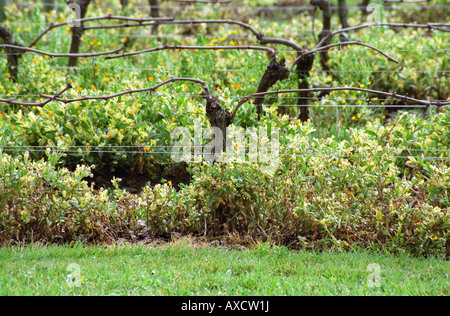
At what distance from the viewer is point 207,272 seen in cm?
323

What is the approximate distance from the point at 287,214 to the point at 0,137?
8.82ft

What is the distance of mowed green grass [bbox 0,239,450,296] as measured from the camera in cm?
297

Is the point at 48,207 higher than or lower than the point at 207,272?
higher

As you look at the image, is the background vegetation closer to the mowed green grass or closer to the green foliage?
the green foliage

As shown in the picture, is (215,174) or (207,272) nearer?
(207,272)

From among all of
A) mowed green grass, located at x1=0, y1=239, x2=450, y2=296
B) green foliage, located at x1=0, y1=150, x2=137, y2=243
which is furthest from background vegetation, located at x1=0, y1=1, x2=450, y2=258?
mowed green grass, located at x1=0, y1=239, x2=450, y2=296

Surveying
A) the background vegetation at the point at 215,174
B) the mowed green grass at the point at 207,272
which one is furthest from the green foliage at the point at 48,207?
the mowed green grass at the point at 207,272

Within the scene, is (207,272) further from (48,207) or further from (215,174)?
(48,207)

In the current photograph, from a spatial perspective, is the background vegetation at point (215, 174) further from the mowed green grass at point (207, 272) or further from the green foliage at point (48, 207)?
the mowed green grass at point (207, 272)

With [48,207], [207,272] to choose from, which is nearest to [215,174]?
[207,272]

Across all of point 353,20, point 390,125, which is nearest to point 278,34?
point 353,20

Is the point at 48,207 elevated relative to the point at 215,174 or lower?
lower

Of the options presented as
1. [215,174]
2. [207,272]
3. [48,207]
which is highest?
[215,174]
